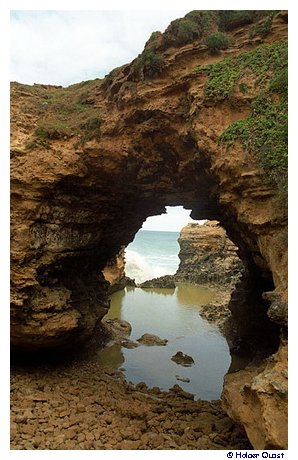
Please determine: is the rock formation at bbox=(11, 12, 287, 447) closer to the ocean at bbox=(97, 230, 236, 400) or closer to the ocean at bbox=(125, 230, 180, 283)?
the ocean at bbox=(97, 230, 236, 400)

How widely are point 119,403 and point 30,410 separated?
2.38 m

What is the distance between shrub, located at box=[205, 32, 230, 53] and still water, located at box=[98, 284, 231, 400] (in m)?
10.8

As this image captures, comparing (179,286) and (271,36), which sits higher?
(271,36)

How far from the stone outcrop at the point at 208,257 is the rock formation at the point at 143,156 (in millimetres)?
24031

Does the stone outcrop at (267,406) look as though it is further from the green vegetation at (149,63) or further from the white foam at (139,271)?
the white foam at (139,271)

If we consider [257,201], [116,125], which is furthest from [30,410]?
[116,125]

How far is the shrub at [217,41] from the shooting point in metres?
9.85

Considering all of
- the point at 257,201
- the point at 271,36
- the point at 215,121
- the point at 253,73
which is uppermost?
the point at 271,36

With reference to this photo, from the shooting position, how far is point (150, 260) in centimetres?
9956

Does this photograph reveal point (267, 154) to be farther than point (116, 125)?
No

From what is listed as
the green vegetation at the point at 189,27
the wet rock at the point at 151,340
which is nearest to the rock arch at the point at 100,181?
the green vegetation at the point at 189,27

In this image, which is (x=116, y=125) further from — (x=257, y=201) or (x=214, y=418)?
(x=214, y=418)

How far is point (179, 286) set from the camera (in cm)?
3766

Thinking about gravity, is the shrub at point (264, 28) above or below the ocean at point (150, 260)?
above
